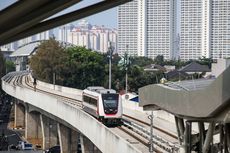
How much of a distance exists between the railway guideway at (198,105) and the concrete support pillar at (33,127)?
51.5m

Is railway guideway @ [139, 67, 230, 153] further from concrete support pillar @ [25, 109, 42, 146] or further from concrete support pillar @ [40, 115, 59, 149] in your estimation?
concrete support pillar @ [25, 109, 42, 146]

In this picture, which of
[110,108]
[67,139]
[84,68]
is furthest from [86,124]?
[84,68]

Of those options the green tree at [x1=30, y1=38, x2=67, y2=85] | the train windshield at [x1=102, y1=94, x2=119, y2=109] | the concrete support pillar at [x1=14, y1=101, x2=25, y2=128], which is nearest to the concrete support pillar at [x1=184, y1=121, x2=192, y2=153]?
the train windshield at [x1=102, y1=94, x2=119, y2=109]

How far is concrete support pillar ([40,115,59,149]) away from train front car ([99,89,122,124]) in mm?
27470

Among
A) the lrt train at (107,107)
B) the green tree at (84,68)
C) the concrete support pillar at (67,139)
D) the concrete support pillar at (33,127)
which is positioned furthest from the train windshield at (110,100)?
the green tree at (84,68)

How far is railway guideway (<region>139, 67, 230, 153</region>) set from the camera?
42.0 ft

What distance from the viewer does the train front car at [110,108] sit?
120 ft

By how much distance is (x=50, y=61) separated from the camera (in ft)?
313

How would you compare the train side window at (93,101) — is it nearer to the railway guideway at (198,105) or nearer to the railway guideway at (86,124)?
the railway guideway at (86,124)

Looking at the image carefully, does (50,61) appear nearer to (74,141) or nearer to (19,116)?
(19,116)

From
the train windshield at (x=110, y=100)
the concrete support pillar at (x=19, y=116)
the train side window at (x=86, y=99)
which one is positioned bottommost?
the concrete support pillar at (x=19, y=116)

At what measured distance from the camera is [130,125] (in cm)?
3541

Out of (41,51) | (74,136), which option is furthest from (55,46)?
(74,136)

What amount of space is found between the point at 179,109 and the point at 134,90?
3063 inches
